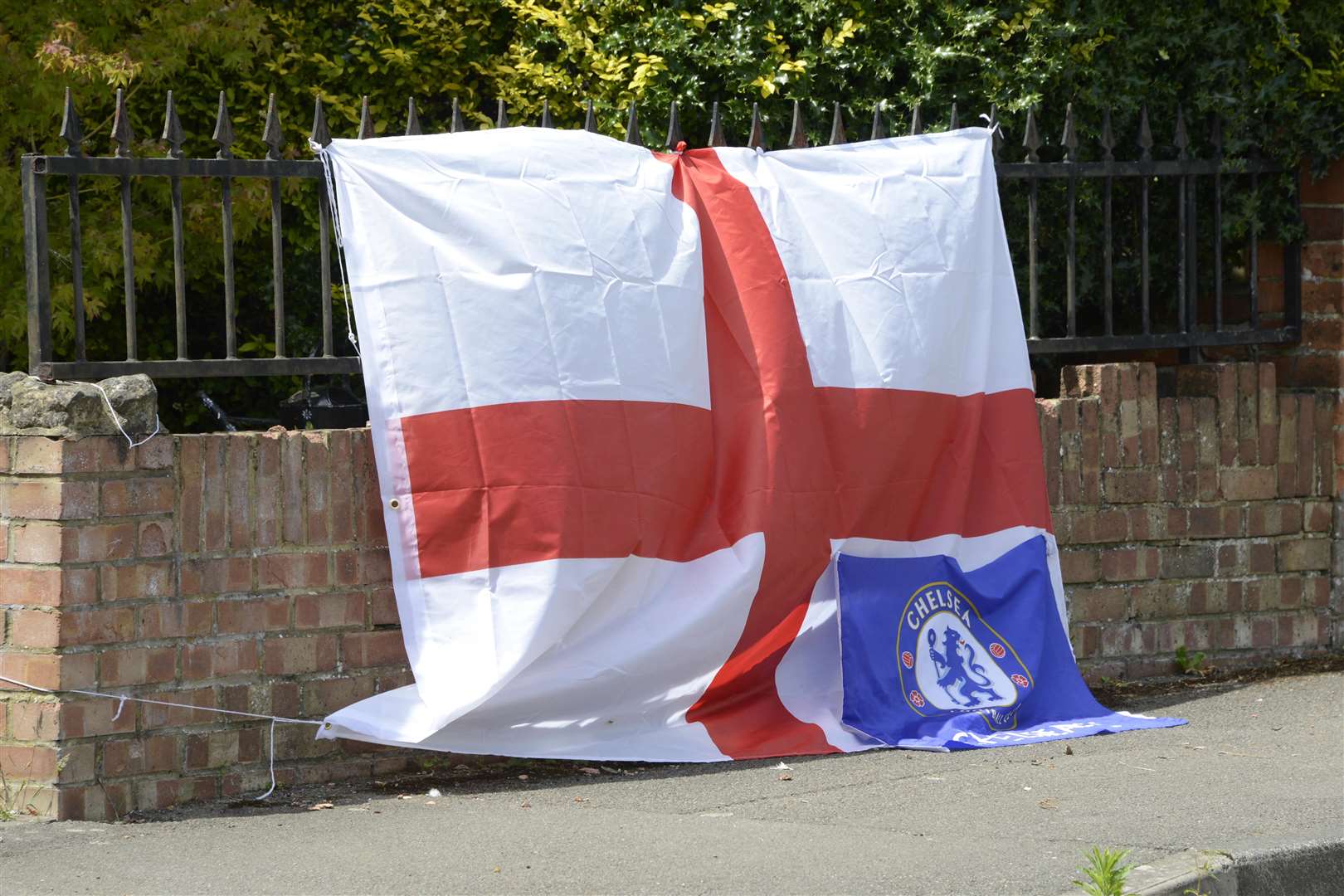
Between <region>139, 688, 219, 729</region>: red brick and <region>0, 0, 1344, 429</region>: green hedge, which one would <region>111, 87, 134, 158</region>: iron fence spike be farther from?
<region>0, 0, 1344, 429</region>: green hedge

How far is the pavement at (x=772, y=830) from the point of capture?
3645 mm

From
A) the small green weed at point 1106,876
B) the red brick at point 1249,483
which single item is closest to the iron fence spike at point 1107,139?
the red brick at point 1249,483

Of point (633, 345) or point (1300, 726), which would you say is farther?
point (1300, 726)

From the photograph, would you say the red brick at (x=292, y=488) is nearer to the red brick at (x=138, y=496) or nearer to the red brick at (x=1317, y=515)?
the red brick at (x=138, y=496)

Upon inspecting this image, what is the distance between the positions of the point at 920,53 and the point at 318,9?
3685 mm

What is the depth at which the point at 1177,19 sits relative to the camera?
6152mm

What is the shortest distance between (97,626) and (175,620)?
0.21 metres

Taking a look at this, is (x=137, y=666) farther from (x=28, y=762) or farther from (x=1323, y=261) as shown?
(x=1323, y=261)

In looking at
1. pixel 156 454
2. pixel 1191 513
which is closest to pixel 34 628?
pixel 156 454

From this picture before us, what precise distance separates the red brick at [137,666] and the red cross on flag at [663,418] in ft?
1.60

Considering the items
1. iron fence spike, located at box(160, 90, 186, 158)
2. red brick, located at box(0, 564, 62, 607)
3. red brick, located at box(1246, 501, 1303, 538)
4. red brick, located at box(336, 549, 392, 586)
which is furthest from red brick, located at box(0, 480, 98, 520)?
red brick, located at box(1246, 501, 1303, 538)

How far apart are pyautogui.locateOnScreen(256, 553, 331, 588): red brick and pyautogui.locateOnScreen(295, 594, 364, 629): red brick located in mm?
42

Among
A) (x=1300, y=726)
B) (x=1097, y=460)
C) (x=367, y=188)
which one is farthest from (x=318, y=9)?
(x=1300, y=726)

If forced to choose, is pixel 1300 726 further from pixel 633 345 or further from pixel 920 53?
pixel 920 53
